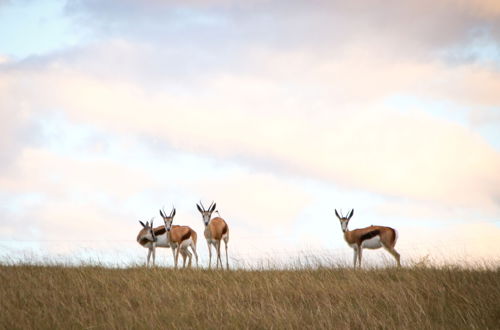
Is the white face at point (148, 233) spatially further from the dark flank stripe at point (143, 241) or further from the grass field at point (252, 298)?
the grass field at point (252, 298)

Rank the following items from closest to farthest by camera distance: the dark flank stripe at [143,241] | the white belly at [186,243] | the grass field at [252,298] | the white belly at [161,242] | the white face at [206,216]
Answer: the grass field at [252,298] → the white face at [206,216] → the white belly at [186,243] → the white belly at [161,242] → the dark flank stripe at [143,241]

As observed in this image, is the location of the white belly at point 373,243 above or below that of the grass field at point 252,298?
above

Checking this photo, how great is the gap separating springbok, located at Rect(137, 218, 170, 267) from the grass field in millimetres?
6305

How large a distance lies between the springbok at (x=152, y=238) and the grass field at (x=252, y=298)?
20.7 feet

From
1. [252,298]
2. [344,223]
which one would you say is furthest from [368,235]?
[252,298]

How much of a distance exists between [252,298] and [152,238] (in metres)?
10.5

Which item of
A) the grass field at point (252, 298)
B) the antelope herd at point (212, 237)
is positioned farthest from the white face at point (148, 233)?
the grass field at point (252, 298)

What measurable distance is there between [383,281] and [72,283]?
298 inches

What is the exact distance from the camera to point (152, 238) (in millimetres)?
23547

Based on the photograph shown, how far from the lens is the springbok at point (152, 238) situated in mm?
23562

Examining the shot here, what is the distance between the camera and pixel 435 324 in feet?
37.3

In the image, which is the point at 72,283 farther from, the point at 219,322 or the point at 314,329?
the point at 314,329

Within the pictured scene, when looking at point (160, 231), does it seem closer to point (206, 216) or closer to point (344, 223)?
point (206, 216)

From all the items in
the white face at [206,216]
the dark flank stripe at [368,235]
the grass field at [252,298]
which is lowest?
the grass field at [252,298]
